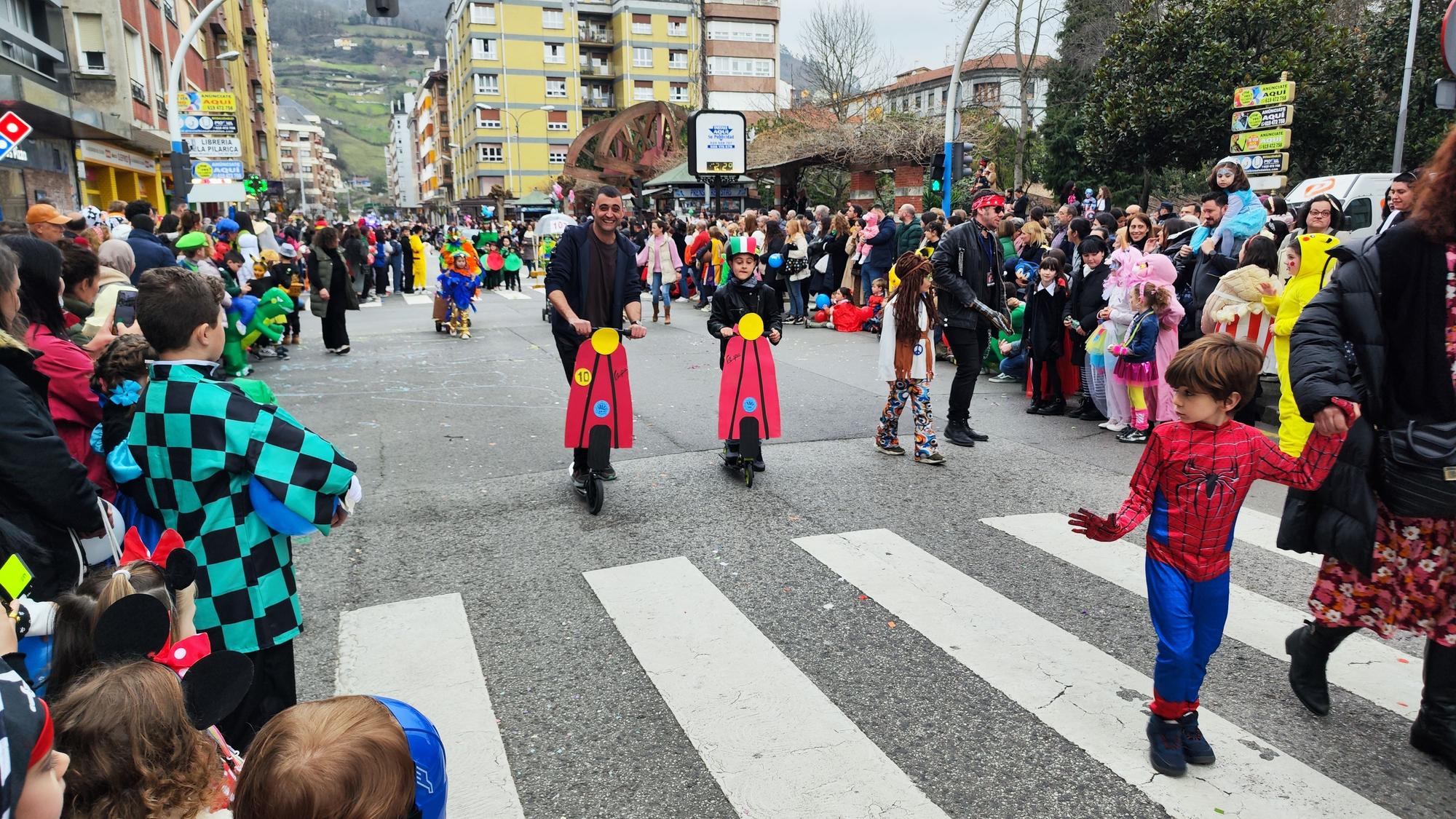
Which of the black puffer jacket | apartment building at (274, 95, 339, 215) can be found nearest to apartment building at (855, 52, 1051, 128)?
the black puffer jacket

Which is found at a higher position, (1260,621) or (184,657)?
(184,657)

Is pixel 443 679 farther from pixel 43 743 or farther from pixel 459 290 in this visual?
pixel 459 290

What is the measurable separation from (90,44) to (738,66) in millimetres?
57813

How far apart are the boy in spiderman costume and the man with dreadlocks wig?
13.5 metres

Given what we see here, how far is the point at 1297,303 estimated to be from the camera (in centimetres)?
728

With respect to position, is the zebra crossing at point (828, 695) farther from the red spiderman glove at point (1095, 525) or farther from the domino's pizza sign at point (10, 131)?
the domino's pizza sign at point (10, 131)

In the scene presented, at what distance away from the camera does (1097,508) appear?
620 centimetres

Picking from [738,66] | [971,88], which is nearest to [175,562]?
[971,88]

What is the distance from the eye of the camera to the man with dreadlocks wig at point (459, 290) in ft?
50.2

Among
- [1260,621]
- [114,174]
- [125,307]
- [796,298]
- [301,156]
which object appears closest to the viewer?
[1260,621]

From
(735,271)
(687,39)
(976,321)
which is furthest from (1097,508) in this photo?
(687,39)

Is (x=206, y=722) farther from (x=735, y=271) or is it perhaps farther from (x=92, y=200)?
(x=92, y=200)

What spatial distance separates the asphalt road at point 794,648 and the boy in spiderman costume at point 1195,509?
25 centimetres

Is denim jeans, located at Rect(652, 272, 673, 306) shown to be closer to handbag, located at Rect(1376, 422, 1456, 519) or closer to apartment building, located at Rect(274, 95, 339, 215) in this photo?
handbag, located at Rect(1376, 422, 1456, 519)
